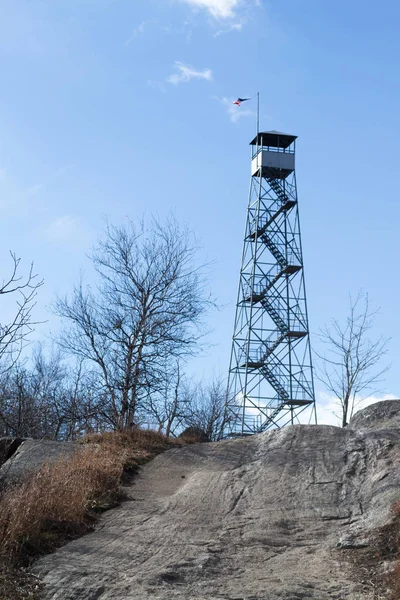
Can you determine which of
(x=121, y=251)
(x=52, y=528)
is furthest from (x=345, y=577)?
(x=121, y=251)

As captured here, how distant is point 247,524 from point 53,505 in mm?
2807

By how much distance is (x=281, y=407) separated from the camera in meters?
30.1

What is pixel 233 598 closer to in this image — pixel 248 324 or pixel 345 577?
pixel 345 577

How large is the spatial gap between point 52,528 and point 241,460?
566cm

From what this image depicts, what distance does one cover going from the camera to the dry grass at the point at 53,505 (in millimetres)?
9180

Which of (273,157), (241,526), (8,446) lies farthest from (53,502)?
(273,157)

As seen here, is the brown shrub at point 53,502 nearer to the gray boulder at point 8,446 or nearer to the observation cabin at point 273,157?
the gray boulder at point 8,446

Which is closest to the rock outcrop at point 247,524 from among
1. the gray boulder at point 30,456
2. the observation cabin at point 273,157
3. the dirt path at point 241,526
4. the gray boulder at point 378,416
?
the dirt path at point 241,526

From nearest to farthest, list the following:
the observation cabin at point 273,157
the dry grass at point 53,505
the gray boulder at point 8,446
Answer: the dry grass at point 53,505, the gray boulder at point 8,446, the observation cabin at point 273,157

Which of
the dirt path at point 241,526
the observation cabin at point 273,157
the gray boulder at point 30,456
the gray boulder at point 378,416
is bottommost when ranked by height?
the dirt path at point 241,526

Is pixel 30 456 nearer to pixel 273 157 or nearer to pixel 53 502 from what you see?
pixel 53 502

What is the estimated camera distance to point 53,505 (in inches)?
424

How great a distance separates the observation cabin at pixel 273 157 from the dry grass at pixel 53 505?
19.8 m

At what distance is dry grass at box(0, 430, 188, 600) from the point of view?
918 cm
